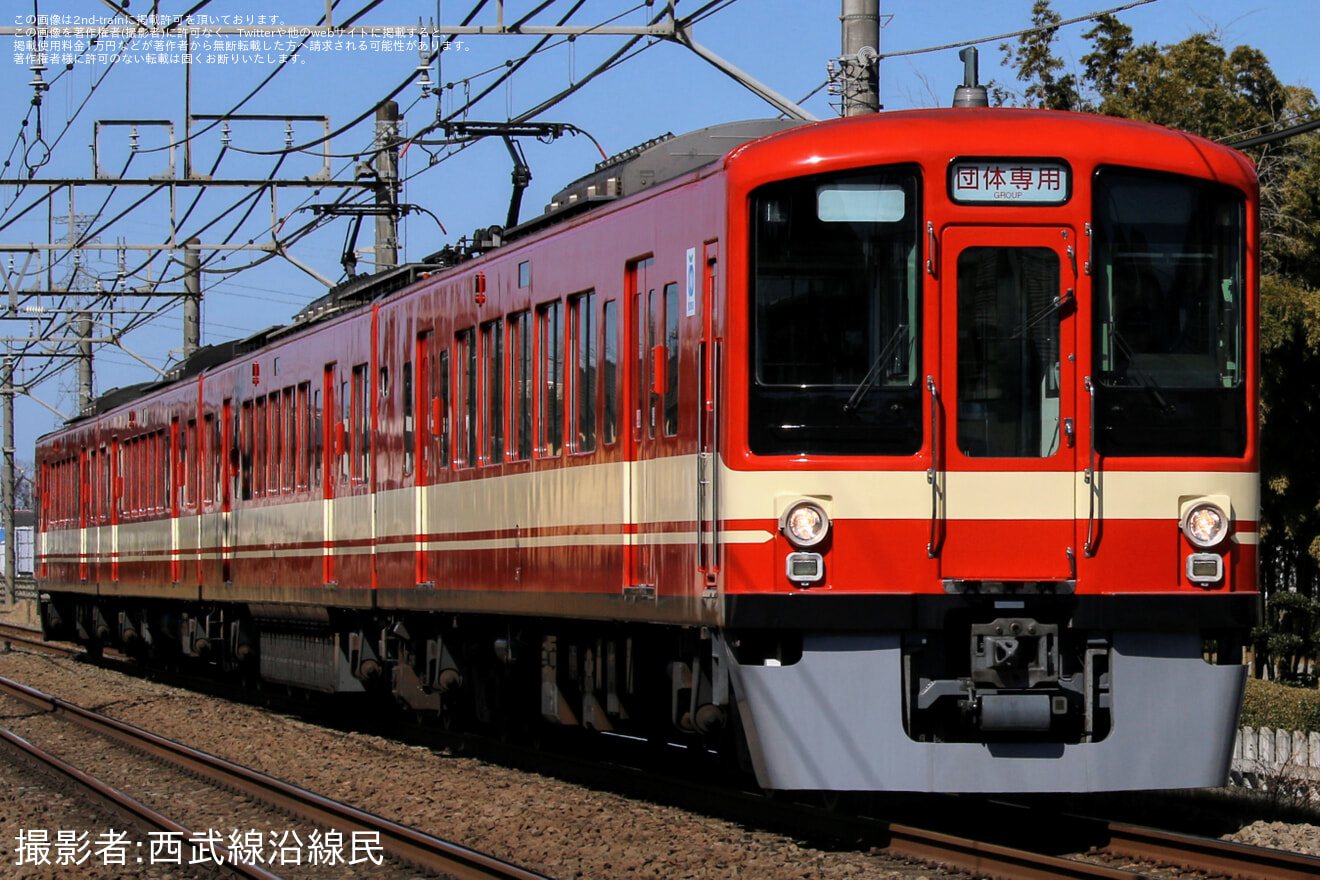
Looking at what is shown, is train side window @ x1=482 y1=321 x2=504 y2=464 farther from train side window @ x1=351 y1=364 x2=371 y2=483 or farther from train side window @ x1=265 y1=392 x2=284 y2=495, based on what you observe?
train side window @ x1=265 y1=392 x2=284 y2=495

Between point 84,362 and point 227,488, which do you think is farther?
point 84,362

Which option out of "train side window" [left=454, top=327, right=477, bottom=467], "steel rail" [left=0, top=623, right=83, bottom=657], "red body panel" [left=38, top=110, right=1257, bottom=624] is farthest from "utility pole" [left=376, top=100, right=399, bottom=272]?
"steel rail" [left=0, top=623, right=83, bottom=657]

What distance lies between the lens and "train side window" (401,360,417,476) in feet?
45.2

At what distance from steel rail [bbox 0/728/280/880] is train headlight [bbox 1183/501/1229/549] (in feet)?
13.6

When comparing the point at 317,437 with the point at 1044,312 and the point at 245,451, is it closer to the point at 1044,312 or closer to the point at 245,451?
the point at 245,451

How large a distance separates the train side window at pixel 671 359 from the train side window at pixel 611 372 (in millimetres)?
672

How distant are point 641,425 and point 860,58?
3.41 meters

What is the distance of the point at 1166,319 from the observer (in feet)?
28.8

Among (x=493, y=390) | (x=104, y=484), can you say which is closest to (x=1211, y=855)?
(x=493, y=390)

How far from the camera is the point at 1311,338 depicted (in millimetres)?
20406

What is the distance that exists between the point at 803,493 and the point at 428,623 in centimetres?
608

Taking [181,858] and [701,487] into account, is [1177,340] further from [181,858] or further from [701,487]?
[181,858]

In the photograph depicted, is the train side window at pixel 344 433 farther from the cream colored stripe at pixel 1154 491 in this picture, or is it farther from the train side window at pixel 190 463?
the cream colored stripe at pixel 1154 491

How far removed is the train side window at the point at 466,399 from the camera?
41.3 ft
